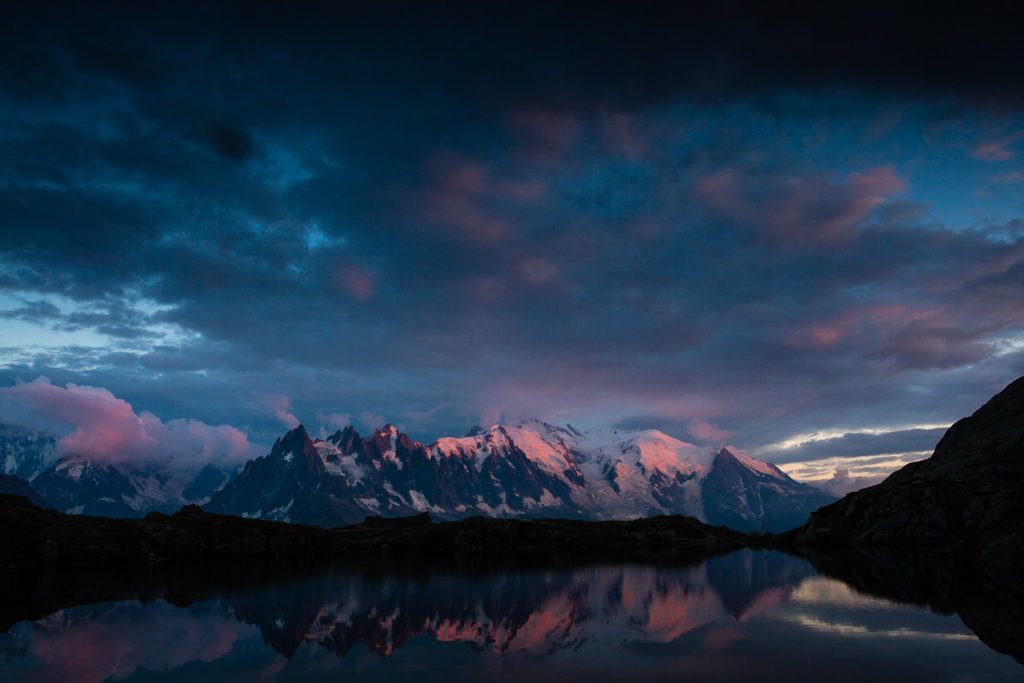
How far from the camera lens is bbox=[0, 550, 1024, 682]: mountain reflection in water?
3803cm

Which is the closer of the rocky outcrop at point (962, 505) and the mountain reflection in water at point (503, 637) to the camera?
the mountain reflection in water at point (503, 637)

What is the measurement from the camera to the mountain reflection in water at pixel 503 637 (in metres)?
38.0

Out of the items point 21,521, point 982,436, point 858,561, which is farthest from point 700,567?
point 21,521

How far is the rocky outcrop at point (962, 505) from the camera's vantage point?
126m

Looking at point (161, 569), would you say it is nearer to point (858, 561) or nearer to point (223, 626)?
point (223, 626)

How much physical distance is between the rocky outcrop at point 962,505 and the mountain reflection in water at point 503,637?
71.7 m

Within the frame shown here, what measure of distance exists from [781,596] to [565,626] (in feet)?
111

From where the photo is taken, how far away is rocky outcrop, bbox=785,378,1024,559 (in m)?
126

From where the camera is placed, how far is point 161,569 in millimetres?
124750

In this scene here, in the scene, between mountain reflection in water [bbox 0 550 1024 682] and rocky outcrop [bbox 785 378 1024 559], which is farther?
rocky outcrop [bbox 785 378 1024 559]

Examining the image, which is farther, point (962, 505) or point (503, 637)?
point (962, 505)

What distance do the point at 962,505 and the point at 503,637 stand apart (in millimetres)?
147482

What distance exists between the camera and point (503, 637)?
48.9 m

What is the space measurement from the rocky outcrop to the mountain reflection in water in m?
71.7
